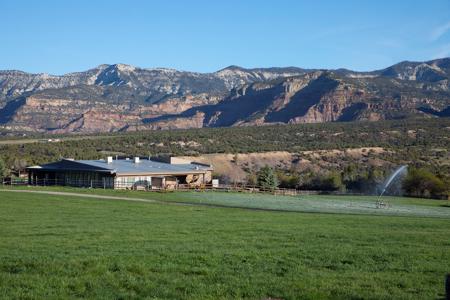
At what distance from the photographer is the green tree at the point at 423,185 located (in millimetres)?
74062

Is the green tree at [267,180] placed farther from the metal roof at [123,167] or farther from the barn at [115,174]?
the barn at [115,174]

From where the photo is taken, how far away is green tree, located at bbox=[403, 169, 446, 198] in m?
74.1

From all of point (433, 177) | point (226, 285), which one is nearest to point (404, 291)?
point (226, 285)

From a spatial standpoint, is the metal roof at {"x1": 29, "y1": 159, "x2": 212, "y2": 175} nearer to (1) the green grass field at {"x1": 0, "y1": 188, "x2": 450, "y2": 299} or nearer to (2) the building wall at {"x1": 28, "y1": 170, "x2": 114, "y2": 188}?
(2) the building wall at {"x1": 28, "y1": 170, "x2": 114, "y2": 188}

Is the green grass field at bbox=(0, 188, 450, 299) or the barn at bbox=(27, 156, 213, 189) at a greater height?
the barn at bbox=(27, 156, 213, 189)

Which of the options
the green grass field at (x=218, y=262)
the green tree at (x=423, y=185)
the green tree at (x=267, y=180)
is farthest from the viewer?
the green tree at (x=267, y=180)

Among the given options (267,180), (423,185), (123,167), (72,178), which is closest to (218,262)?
(123,167)

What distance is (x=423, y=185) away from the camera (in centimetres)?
7525

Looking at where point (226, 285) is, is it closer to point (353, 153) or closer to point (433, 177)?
point (433, 177)

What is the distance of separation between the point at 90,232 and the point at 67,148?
10300 cm

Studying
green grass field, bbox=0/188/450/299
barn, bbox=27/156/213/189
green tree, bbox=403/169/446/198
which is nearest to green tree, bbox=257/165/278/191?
barn, bbox=27/156/213/189

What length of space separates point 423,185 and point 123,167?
34.3 metres

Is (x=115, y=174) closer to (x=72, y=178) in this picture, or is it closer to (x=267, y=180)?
(x=72, y=178)

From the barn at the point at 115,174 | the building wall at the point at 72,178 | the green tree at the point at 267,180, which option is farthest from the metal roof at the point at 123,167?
the green tree at the point at 267,180
